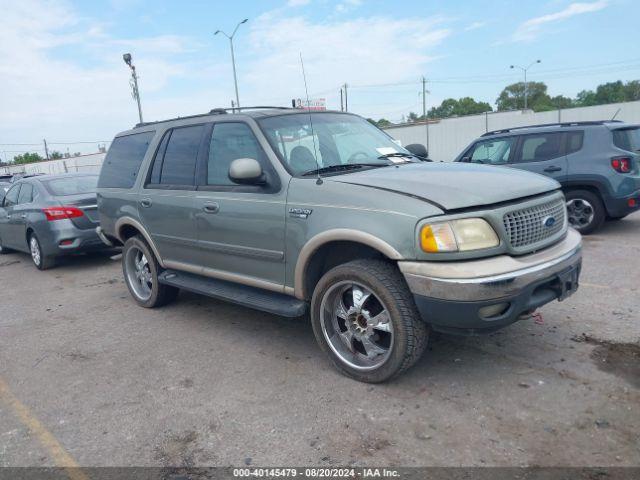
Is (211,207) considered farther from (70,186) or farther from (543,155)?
(543,155)

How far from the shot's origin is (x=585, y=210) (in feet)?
26.3

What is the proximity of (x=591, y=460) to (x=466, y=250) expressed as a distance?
1261 mm

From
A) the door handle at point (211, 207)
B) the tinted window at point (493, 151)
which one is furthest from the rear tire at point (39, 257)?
the tinted window at point (493, 151)

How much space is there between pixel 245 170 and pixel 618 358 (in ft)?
9.82

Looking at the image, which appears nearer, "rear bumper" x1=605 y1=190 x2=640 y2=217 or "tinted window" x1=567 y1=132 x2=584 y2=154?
"rear bumper" x1=605 y1=190 x2=640 y2=217

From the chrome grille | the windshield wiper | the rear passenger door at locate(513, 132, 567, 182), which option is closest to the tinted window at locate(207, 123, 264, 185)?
the windshield wiper

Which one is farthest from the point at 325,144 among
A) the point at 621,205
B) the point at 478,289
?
the point at 621,205

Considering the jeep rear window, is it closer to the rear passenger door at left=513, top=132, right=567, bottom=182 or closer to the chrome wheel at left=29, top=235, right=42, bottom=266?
the rear passenger door at left=513, top=132, right=567, bottom=182

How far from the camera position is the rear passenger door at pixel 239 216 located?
406 cm

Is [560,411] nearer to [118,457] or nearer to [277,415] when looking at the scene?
[277,415]

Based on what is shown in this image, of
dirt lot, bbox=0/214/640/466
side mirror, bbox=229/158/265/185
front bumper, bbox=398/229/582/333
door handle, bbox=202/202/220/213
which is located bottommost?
dirt lot, bbox=0/214/640/466

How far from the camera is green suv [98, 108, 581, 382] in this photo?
10.4ft

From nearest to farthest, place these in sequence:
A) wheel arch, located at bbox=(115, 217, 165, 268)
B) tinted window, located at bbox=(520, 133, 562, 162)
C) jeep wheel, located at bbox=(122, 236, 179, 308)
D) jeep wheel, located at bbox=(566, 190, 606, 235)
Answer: wheel arch, located at bbox=(115, 217, 165, 268) < jeep wheel, located at bbox=(122, 236, 179, 308) < jeep wheel, located at bbox=(566, 190, 606, 235) < tinted window, located at bbox=(520, 133, 562, 162)

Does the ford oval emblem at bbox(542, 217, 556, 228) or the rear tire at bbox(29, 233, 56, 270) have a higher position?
the ford oval emblem at bbox(542, 217, 556, 228)
